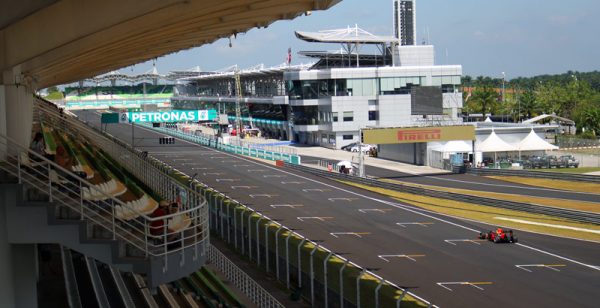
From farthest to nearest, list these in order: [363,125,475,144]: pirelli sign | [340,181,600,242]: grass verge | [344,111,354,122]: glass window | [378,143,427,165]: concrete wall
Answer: [344,111,354,122]: glass window → [378,143,427,165]: concrete wall → [363,125,475,144]: pirelli sign → [340,181,600,242]: grass verge

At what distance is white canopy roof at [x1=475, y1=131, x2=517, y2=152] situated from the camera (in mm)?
65938

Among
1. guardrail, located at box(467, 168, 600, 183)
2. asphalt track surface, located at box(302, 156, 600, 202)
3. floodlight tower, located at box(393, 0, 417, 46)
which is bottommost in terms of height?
asphalt track surface, located at box(302, 156, 600, 202)

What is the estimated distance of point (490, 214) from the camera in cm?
4041

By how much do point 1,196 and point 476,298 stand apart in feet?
46.2

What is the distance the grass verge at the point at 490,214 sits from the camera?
3438 centimetres

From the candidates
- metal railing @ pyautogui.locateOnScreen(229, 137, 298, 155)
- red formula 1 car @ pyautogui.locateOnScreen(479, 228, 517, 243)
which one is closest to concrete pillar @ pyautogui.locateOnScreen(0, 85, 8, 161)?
red formula 1 car @ pyautogui.locateOnScreen(479, 228, 517, 243)

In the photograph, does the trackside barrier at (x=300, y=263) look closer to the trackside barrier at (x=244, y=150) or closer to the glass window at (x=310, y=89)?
the trackside barrier at (x=244, y=150)

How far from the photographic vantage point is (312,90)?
9612 cm

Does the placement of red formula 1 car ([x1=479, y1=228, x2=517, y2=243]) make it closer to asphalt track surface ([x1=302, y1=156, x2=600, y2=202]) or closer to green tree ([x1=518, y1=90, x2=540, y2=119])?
asphalt track surface ([x1=302, y1=156, x2=600, y2=202])

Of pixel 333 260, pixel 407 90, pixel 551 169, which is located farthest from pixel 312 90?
pixel 333 260

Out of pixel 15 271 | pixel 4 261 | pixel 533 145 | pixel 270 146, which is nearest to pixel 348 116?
pixel 270 146

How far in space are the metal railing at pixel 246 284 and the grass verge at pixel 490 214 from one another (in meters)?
15.9

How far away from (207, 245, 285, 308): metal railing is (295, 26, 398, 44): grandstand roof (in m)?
75.9

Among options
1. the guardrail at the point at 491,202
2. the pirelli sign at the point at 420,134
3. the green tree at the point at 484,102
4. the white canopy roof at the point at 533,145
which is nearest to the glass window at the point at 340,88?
the white canopy roof at the point at 533,145
